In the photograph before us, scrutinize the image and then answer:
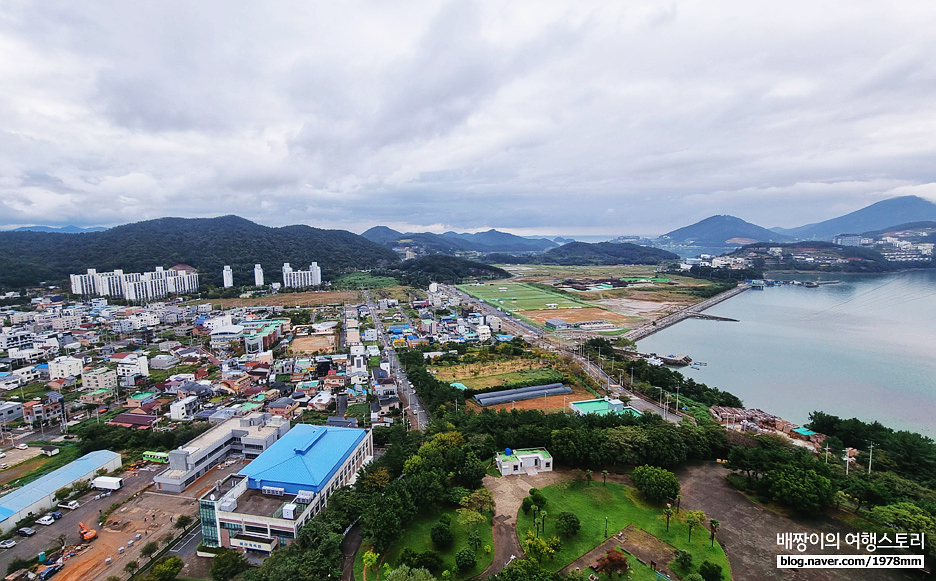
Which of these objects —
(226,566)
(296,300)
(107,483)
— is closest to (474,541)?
(226,566)

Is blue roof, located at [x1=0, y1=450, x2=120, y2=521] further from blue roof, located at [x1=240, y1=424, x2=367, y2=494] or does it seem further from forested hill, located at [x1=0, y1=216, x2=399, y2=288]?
forested hill, located at [x1=0, y1=216, x2=399, y2=288]

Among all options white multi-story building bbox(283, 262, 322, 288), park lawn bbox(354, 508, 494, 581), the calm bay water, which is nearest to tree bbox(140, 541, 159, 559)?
park lawn bbox(354, 508, 494, 581)

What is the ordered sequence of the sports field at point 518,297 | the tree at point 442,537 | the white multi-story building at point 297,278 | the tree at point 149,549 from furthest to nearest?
the white multi-story building at point 297,278 → the sports field at point 518,297 → the tree at point 149,549 → the tree at point 442,537

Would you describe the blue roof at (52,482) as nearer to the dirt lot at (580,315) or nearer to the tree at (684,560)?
the tree at (684,560)

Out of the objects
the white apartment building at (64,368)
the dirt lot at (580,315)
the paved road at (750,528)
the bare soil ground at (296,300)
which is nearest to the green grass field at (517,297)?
the dirt lot at (580,315)

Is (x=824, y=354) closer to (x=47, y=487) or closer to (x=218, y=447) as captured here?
(x=218, y=447)

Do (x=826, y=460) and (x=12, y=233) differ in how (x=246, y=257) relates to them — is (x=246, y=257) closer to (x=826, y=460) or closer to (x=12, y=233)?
(x=12, y=233)

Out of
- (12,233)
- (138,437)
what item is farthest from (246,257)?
(138,437)
